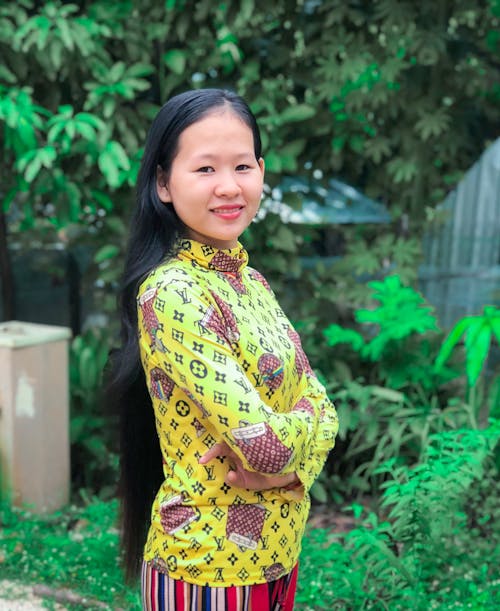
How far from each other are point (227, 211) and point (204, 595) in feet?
2.35

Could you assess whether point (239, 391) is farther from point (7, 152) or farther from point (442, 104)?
point (442, 104)

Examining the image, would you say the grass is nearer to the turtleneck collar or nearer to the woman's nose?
the turtleneck collar

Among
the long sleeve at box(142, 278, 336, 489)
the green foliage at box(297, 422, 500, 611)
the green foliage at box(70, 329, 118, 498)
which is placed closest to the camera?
the long sleeve at box(142, 278, 336, 489)

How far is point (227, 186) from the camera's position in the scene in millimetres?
1429

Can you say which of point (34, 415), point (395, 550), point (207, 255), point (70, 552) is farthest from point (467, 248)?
point (207, 255)

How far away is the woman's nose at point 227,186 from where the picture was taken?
4.69 ft

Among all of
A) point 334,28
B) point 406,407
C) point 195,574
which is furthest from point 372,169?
point 195,574

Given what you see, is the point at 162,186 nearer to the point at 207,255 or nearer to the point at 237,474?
the point at 207,255

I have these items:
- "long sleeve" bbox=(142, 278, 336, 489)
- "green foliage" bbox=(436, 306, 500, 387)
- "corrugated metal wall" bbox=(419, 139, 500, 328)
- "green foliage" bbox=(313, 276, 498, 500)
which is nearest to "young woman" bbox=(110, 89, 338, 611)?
"long sleeve" bbox=(142, 278, 336, 489)

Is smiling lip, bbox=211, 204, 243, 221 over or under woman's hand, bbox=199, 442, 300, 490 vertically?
over

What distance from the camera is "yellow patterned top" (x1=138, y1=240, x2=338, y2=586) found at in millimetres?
1339

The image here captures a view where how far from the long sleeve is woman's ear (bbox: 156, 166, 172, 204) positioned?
0.20 metres

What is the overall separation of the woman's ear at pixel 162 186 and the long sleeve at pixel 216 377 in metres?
0.20

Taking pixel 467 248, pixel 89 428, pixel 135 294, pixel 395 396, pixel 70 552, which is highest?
pixel 135 294
